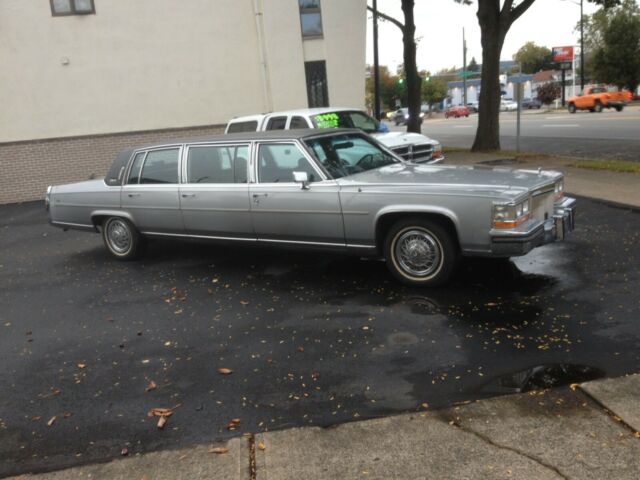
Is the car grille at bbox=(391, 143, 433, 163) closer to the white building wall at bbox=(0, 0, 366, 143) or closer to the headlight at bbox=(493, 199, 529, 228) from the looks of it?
the white building wall at bbox=(0, 0, 366, 143)

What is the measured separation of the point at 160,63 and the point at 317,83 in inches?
167

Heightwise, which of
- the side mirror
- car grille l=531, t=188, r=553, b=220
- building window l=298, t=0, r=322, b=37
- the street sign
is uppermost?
the street sign

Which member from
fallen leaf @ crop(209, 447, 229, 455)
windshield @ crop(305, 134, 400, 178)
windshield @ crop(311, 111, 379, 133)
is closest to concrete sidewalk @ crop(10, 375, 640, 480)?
fallen leaf @ crop(209, 447, 229, 455)

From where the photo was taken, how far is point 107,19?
15492 mm

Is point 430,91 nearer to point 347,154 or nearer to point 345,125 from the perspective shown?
point 345,125

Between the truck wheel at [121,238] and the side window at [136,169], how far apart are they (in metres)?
0.53

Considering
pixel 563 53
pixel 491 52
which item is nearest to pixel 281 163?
pixel 491 52

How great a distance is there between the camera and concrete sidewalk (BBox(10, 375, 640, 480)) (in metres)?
2.89

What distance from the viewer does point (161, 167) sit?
7242 millimetres

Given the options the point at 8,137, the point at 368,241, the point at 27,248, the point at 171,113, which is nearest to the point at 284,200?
the point at 368,241

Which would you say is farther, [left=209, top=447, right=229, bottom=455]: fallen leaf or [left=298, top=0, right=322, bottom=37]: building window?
[left=298, top=0, right=322, bottom=37]: building window

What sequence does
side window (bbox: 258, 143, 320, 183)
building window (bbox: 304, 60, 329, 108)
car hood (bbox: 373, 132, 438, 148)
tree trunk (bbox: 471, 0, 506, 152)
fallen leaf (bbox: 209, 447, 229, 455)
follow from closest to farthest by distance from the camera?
1. fallen leaf (bbox: 209, 447, 229, 455)
2. side window (bbox: 258, 143, 320, 183)
3. car hood (bbox: 373, 132, 438, 148)
4. building window (bbox: 304, 60, 329, 108)
5. tree trunk (bbox: 471, 0, 506, 152)

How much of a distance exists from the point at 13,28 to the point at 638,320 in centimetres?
1589

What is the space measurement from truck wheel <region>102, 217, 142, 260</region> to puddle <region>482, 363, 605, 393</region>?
5.25m
